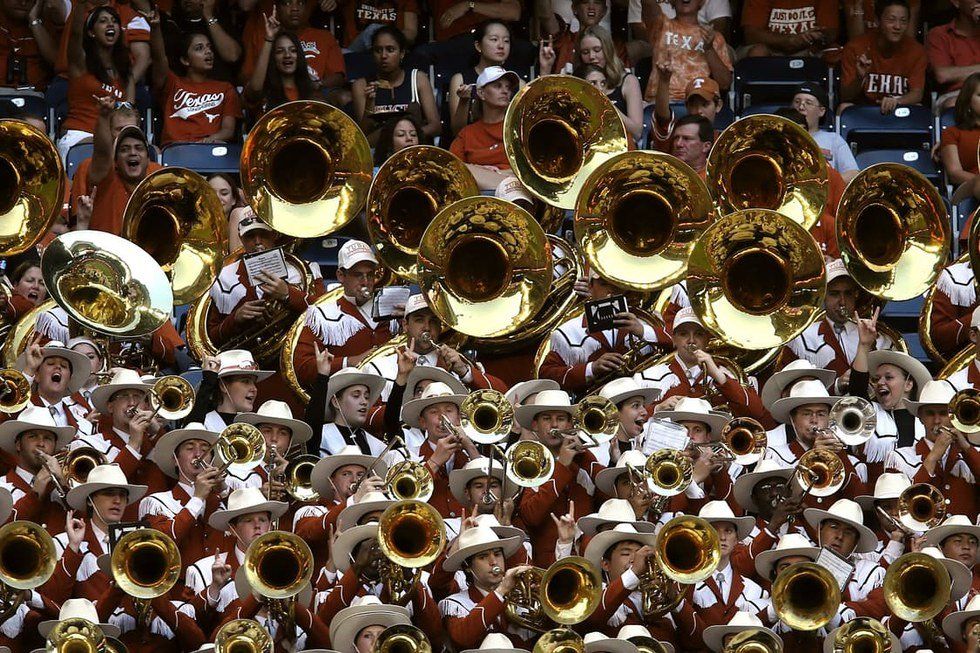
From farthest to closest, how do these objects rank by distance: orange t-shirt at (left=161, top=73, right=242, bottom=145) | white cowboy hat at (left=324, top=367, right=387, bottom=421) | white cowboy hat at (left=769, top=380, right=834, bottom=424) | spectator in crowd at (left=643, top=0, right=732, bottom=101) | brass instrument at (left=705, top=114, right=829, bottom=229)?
spectator in crowd at (left=643, top=0, right=732, bottom=101)
orange t-shirt at (left=161, top=73, right=242, bottom=145)
brass instrument at (left=705, top=114, right=829, bottom=229)
white cowboy hat at (left=324, top=367, right=387, bottom=421)
white cowboy hat at (left=769, top=380, right=834, bottom=424)

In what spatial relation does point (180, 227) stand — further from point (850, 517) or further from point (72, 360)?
Result: point (850, 517)

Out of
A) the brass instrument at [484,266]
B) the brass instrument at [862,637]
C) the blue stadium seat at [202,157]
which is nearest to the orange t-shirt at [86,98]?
the blue stadium seat at [202,157]

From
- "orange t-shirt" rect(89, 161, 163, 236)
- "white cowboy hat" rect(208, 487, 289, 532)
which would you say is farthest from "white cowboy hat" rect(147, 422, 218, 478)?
"orange t-shirt" rect(89, 161, 163, 236)

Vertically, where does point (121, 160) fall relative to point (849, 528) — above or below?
above

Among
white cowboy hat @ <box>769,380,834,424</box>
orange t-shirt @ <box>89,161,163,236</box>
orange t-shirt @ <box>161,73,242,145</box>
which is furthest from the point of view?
orange t-shirt @ <box>161,73,242,145</box>

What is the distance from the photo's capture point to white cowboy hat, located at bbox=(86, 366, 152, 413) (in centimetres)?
1244

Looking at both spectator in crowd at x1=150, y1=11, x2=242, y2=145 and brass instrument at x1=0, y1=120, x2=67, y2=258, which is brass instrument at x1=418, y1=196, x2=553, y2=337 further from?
spectator in crowd at x1=150, y1=11, x2=242, y2=145

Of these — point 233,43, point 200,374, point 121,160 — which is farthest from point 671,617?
point 233,43

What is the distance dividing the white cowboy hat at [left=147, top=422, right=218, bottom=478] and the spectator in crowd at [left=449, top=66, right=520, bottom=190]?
8.69 ft

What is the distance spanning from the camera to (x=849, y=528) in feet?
39.3

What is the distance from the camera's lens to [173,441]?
12258mm

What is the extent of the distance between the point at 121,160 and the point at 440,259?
6.38 feet

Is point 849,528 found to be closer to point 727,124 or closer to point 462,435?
point 462,435

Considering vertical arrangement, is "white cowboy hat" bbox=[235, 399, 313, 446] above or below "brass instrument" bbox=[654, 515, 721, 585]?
Result: above
